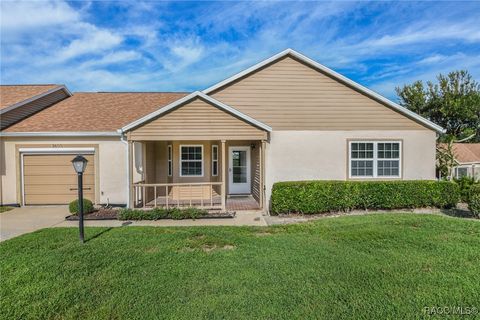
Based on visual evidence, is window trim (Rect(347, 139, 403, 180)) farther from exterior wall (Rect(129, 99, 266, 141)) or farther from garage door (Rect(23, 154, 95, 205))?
garage door (Rect(23, 154, 95, 205))

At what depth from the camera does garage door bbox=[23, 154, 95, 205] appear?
1155 centimetres

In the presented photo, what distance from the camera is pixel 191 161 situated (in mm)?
12695

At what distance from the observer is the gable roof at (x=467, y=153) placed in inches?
904

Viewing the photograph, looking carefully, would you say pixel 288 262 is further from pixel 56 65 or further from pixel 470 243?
pixel 56 65

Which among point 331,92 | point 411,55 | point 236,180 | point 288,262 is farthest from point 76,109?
point 411,55

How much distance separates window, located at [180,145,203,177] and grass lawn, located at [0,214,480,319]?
17.8 feet

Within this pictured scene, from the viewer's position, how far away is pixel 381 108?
11148 mm

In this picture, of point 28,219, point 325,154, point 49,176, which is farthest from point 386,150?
point 49,176

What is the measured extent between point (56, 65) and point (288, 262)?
17578 mm

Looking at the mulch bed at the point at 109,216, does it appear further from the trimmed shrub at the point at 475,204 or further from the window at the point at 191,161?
the trimmed shrub at the point at 475,204

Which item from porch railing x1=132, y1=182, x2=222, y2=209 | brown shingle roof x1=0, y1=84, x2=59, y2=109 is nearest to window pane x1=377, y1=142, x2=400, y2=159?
porch railing x1=132, y1=182, x2=222, y2=209

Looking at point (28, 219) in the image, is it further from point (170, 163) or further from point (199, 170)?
point (199, 170)

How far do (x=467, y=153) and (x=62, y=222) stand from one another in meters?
29.8

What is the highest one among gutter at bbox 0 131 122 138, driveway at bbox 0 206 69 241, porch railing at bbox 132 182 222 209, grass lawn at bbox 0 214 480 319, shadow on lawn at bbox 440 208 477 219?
gutter at bbox 0 131 122 138
